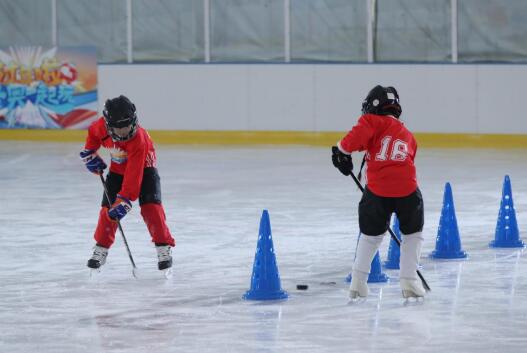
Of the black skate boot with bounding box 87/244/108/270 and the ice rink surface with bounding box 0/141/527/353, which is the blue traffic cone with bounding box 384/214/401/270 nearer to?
the ice rink surface with bounding box 0/141/527/353

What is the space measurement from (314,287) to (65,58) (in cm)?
1384

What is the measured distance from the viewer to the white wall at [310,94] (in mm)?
18500

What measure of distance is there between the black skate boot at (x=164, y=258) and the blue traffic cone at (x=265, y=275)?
0.89m

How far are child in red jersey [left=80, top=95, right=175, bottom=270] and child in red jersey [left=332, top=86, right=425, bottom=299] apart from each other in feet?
4.44

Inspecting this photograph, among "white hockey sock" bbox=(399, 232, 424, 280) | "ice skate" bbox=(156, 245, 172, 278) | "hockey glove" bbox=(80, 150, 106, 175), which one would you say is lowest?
"ice skate" bbox=(156, 245, 172, 278)

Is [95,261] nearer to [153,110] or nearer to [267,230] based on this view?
[267,230]

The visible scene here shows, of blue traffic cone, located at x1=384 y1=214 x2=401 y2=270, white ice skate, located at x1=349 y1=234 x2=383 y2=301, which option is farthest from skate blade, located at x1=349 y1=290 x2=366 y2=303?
blue traffic cone, located at x1=384 y1=214 x2=401 y2=270

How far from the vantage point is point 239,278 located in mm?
8258

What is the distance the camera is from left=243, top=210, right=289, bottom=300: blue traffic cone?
748cm

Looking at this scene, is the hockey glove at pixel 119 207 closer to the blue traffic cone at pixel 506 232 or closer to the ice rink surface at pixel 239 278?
the ice rink surface at pixel 239 278

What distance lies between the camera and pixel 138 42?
2108 centimetres

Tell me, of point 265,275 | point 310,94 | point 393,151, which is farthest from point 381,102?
point 310,94

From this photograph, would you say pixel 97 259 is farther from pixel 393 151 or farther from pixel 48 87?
pixel 48 87

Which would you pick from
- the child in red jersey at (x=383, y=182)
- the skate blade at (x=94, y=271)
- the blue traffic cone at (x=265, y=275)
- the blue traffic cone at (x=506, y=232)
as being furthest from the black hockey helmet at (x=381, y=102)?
the blue traffic cone at (x=506, y=232)
